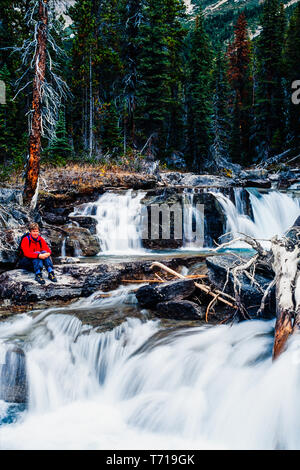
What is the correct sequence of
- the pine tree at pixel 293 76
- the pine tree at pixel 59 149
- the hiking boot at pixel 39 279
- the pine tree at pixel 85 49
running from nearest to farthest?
the hiking boot at pixel 39 279 < the pine tree at pixel 59 149 < the pine tree at pixel 85 49 < the pine tree at pixel 293 76

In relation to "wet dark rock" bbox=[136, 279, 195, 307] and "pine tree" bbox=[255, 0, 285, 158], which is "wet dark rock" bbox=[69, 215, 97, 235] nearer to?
"wet dark rock" bbox=[136, 279, 195, 307]

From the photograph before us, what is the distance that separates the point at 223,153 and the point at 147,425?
29950 mm

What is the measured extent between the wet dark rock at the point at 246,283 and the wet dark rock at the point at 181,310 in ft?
1.92

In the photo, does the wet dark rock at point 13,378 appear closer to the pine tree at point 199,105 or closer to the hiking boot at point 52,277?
the hiking boot at point 52,277

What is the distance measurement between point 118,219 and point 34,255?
18.0ft

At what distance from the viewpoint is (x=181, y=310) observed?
5.84m

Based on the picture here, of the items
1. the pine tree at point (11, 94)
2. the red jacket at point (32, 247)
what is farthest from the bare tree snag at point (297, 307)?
the pine tree at point (11, 94)

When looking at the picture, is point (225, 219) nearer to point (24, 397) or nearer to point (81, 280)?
point (81, 280)

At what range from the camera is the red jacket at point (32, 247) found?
7.43m

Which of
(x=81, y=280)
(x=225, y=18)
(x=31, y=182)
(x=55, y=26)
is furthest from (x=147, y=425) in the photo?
(x=225, y=18)

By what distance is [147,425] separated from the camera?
4.07 m

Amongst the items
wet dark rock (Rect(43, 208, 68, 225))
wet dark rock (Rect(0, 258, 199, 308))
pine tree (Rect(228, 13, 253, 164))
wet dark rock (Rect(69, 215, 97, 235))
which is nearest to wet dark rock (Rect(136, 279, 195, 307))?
wet dark rock (Rect(0, 258, 199, 308))

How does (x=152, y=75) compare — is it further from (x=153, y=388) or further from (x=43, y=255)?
(x=153, y=388)

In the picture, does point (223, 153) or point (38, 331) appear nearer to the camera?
point (38, 331)
